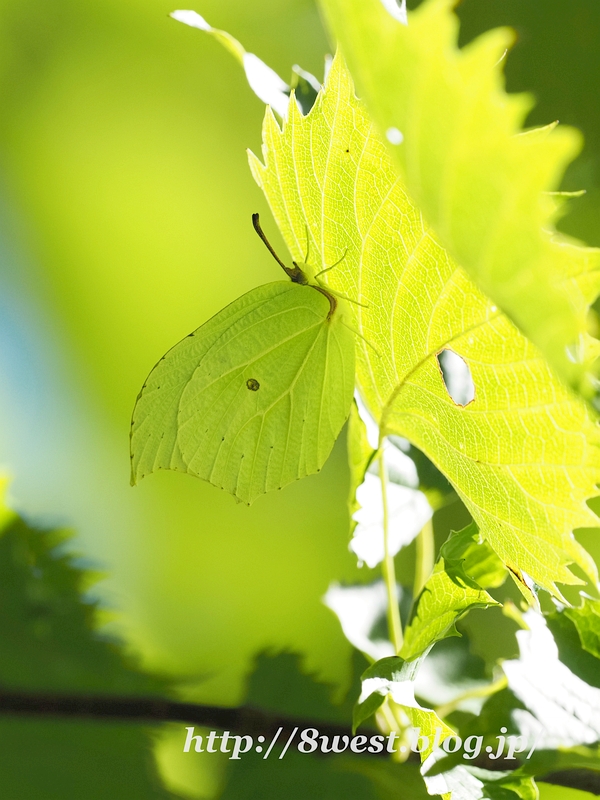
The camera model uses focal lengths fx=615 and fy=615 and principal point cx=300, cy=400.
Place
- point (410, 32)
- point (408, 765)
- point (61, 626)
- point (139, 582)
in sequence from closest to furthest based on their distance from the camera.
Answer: point (410, 32), point (408, 765), point (61, 626), point (139, 582)

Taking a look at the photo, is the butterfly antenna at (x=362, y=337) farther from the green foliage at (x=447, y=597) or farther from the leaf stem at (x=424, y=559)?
the leaf stem at (x=424, y=559)

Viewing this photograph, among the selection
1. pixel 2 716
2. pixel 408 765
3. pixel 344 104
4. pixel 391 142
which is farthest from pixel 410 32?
pixel 2 716

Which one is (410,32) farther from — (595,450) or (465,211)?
(595,450)

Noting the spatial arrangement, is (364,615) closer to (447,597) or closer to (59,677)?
(447,597)

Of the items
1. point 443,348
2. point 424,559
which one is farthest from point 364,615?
point 443,348

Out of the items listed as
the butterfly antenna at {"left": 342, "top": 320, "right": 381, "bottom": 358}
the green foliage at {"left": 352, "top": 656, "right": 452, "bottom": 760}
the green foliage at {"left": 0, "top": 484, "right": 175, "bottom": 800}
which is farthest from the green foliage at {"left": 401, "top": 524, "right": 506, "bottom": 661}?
the green foliage at {"left": 0, "top": 484, "right": 175, "bottom": 800}

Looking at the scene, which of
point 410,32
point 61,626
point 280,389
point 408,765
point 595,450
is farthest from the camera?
point 61,626

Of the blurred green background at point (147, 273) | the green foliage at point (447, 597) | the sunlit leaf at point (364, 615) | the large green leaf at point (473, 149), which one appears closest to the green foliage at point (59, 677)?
the blurred green background at point (147, 273)
